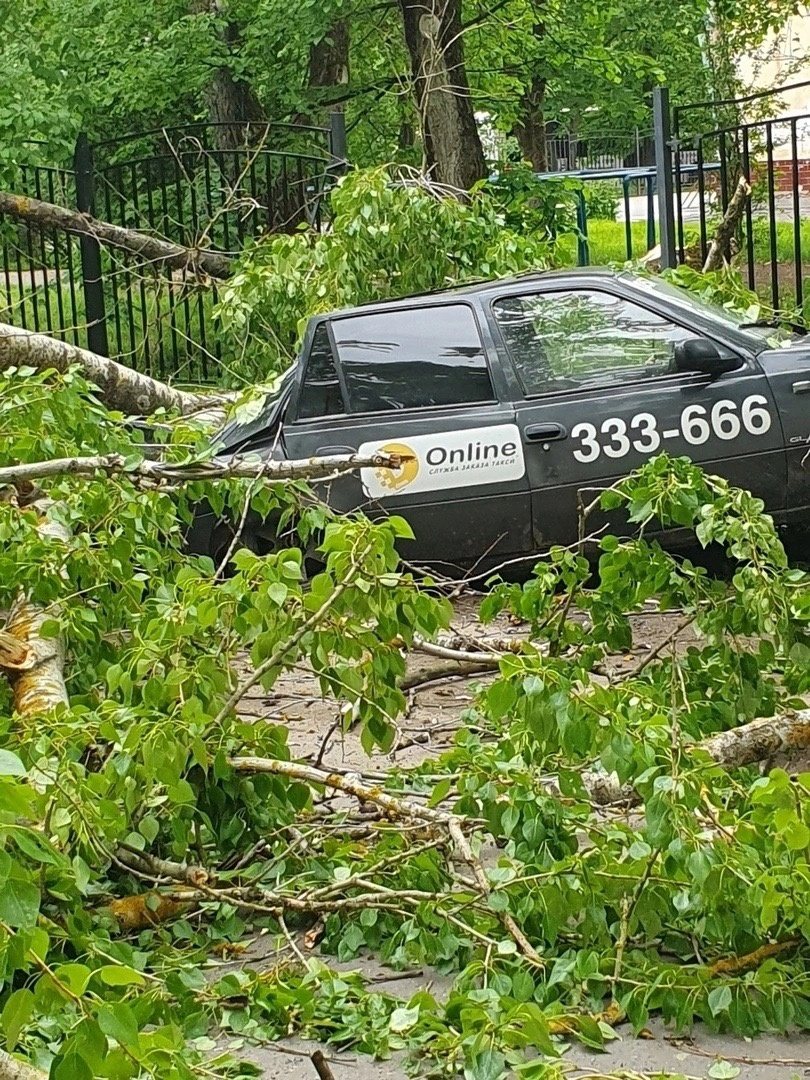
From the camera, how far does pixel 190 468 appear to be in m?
4.07

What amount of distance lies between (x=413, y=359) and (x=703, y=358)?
53.8 inches

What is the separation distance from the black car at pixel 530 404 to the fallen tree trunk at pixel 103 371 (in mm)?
889

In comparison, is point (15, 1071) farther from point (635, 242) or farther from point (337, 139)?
point (635, 242)

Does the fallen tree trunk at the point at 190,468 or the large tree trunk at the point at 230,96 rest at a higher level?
the large tree trunk at the point at 230,96

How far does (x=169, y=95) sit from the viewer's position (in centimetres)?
1580

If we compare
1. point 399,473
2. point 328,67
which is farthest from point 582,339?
point 328,67

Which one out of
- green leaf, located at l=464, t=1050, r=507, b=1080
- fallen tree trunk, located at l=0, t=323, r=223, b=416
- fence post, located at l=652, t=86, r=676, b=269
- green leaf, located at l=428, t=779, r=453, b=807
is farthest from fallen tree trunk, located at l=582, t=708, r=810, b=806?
fence post, located at l=652, t=86, r=676, b=269

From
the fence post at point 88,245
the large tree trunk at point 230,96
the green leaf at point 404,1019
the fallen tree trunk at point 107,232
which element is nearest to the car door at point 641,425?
the green leaf at point 404,1019

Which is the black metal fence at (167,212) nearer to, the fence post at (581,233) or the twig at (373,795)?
the fence post at (581,233)

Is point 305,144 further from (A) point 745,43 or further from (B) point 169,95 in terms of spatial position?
(A) point 745,43

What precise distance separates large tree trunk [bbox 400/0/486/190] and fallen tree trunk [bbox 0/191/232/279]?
1930 millimetres

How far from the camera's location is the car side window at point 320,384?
7406 millimetres

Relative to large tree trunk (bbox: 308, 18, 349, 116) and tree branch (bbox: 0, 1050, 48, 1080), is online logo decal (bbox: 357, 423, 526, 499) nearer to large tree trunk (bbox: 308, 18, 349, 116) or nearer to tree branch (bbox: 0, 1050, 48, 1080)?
tree branch (bbox: 0, 1050, 48, 1080)

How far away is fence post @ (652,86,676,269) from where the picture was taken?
37.8ft
